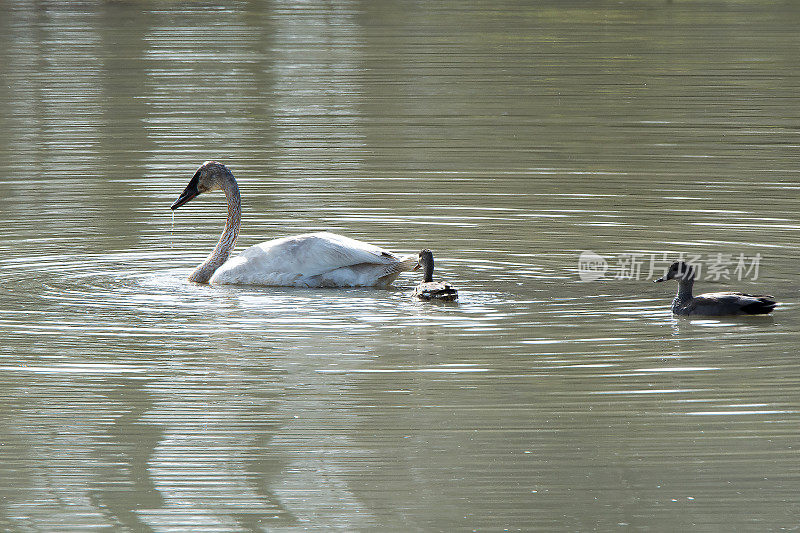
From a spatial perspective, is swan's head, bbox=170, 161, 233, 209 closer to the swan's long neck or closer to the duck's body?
the swan's long neck

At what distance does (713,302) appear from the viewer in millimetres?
9438

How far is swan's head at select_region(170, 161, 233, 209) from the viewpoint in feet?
38.5

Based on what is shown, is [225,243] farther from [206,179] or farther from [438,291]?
[438,291]

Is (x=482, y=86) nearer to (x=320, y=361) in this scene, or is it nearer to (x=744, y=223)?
(x=744, y=223)

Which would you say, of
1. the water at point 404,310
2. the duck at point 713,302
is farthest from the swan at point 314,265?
the duck at point 713,302

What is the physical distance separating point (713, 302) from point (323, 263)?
8.68 ft

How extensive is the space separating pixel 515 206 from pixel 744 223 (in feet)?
6.58

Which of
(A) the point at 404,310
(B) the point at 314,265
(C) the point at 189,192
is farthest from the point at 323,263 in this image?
(C) the point at 189,192

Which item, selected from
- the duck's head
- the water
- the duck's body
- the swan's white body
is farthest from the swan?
the duck's head

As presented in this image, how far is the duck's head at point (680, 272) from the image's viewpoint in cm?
970

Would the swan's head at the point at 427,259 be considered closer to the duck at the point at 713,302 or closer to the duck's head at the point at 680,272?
the duck's head at the point at 680,272

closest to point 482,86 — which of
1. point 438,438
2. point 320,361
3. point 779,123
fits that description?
point 779,123

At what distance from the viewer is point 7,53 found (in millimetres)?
24922

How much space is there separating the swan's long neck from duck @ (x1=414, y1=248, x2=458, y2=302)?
5.22 ft
